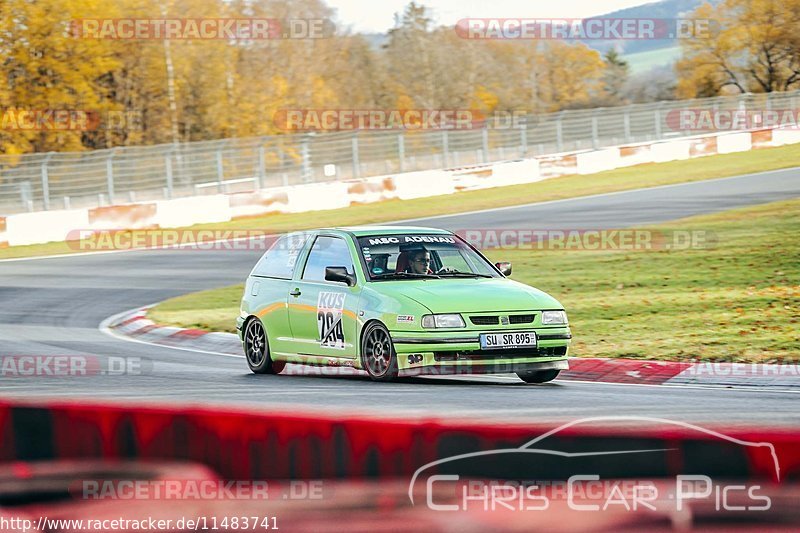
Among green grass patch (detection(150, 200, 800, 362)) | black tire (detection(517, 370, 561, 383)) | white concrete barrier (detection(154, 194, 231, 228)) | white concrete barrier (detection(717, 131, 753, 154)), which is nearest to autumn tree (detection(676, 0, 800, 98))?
white concrete barrier (detection(717, 131, 753, 154))

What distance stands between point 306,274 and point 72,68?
42.2m

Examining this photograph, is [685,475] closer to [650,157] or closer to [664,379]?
[664,379]

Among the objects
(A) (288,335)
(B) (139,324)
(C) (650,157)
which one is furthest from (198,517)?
(C) (650,157)

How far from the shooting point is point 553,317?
10836 mm

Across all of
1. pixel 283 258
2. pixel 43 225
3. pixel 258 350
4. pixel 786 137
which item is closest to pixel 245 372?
pixel 258 350

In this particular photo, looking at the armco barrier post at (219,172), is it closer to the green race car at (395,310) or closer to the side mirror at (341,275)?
the green race car at (395,310)

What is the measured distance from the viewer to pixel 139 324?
17969 mm

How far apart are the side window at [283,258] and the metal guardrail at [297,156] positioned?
2099 cm

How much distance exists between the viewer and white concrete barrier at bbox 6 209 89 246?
104 feet

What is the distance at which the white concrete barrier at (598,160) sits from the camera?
4238cm

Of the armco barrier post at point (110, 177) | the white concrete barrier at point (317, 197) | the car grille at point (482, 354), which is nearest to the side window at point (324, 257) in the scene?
the car grille at point (482, 354)

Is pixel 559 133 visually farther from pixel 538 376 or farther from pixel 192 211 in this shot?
pixel 538 376

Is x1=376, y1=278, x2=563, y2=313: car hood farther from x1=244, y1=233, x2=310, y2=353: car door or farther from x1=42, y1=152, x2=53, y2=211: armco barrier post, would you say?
x1=42, y1=152, x2=53, y2=211: armco barrier post

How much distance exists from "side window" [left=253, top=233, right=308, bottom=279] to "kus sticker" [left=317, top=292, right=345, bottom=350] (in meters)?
0.79
